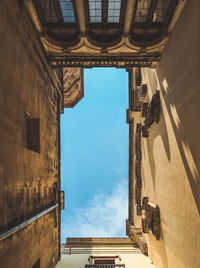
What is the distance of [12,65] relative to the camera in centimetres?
729

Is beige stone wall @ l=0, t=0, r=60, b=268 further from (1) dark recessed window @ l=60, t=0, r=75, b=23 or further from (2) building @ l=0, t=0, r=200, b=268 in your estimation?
(1) dark recessed window @ l=60, t=0, r=75, b=23

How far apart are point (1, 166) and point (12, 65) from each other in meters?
4.25

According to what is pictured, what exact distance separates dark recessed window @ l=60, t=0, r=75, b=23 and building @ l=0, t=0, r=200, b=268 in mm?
57

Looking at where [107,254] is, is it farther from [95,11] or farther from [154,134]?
[95,11]

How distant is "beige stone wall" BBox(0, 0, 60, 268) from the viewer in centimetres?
661

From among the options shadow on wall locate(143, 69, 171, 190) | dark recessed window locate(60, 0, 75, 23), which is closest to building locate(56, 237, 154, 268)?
shadow on wall locate(143, 69, 171, 190)

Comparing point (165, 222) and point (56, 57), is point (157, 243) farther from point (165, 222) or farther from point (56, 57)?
point (56, 57)

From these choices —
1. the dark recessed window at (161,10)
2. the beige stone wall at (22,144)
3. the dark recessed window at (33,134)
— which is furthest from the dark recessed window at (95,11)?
the dark recessed window at (33,134)

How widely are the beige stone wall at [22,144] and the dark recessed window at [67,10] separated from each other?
2.23 m

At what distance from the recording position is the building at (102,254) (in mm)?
13195

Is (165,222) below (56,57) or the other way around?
below

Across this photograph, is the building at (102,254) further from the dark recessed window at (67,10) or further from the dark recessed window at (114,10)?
the dark recessed window at (67,10)

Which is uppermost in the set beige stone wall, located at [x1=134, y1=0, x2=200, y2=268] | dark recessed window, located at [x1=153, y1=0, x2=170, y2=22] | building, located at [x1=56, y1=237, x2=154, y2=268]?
dark recessed window, located at [x1=153, y1=0, x2=170, y2=22]

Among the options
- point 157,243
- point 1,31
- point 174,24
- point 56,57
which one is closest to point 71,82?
point 56,57
